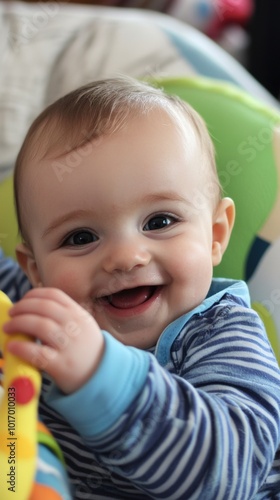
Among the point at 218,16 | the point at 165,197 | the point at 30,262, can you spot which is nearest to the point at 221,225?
the point at 165,197

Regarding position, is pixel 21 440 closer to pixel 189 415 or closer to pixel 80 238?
pixel 189 415

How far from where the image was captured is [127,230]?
2.43 ft

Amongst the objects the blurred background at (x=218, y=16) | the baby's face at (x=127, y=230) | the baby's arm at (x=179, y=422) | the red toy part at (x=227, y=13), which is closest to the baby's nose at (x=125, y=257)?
the baby's face at (x=127, y=230)

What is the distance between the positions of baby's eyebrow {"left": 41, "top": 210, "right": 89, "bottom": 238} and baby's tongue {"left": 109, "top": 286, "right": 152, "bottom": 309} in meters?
0.09

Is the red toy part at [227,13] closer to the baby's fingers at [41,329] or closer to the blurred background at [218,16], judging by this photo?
the blurred background at [218,16]

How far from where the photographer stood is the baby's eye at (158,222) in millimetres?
761

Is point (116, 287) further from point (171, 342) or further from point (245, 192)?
point (245, 192)

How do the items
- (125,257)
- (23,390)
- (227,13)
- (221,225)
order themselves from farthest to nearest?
(227,13) < (221,225) < (125,257) < (23,390)

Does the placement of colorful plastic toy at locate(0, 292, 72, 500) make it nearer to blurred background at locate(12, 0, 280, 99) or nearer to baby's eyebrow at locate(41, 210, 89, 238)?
baby's eyebrow at locate(41, 210, 89, 238)

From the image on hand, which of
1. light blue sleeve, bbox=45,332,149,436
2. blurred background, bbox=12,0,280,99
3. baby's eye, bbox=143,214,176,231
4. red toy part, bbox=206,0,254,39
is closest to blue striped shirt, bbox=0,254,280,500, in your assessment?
light blue sleeve, bbox=45,332,149,436

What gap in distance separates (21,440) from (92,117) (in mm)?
355

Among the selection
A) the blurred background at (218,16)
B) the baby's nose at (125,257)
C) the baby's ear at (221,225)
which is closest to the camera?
the baby's nose at (125,257)

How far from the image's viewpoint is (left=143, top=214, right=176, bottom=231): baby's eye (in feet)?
2.50

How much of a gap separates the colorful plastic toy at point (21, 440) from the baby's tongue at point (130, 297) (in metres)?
0.15
